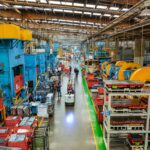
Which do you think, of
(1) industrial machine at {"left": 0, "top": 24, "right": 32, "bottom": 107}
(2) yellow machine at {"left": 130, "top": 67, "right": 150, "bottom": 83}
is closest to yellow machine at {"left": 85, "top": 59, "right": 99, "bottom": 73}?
(1) industrial machine at {"left": 0, "top": 24, "right": 32, "bottom": 107}

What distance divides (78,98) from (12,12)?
372 inches

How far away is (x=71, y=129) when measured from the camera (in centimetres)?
1033

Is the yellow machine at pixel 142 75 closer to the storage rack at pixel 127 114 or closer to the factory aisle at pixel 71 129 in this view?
the storage rack at pixel 127 114

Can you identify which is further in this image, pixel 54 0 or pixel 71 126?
pixel 54 0

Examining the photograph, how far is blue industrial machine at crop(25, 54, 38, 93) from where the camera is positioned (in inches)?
556

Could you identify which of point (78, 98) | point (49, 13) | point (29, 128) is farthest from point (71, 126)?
point (49, 13)

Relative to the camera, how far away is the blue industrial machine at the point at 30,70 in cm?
1412

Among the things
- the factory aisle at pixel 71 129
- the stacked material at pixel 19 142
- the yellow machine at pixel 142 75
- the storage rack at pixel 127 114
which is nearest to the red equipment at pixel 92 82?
the factory aisle at pixel 71 129

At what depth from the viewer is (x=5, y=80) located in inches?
399

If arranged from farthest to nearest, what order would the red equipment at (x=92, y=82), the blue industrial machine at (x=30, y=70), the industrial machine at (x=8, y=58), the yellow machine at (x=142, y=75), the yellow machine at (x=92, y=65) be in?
the yellow machine at (x=92, y=65) → the red equipment at (x=92, y=82) → the blue industrial machine at (x=30, y=70) → the industrial machine at (x=8, y=58) → the yellow machine at (x=142, y=75)

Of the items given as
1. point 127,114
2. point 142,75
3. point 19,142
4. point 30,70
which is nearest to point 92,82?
point 30,70

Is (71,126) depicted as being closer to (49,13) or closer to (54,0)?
(54,0)

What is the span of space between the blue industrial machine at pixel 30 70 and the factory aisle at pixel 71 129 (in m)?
2.65

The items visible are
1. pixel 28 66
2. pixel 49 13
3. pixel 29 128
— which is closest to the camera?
pixel 29 128
